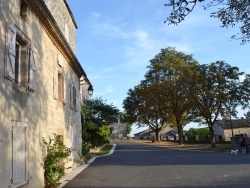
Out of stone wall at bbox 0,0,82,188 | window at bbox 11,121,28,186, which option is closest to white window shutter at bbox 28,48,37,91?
stone wall at bbox 0,0,82,188

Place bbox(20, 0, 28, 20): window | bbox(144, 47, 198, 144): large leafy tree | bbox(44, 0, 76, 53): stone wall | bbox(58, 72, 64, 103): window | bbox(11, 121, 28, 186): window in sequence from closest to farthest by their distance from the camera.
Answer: bbox(11, 121, 28, 186): window < bbox(20, 0, 28, 20): window < bbox(58, 72, 64, 103): window < bbox(44, 0, 76, 53): stone wall < bbox(144, 47, 198, 144): large leafy tree

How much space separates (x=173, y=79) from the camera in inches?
1988

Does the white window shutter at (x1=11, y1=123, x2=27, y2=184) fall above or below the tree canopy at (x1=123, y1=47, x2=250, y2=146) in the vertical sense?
below

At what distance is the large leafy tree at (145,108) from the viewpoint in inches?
2061

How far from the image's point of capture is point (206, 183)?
39.2ft

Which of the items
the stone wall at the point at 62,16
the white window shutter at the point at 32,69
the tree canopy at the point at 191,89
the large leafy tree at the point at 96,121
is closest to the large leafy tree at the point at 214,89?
the tree canopy at the point at 191,89

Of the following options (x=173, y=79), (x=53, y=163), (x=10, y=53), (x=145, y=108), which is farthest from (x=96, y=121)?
(x=145, y=108)

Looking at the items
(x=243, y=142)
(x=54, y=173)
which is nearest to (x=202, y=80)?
(x=243, y=142)

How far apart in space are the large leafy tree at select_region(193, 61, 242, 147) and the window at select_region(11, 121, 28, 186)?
31101 mm

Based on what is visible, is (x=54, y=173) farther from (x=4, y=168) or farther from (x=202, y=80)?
(x=202, y=80)

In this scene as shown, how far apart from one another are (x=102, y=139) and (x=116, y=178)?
14889 millimetres

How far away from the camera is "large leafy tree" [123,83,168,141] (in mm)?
52344

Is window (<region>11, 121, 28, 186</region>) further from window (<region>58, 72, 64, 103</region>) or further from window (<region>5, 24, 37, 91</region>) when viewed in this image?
window (<region>58, 72, 64, 103</region>)

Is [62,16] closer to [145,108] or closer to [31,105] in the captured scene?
[31,105]
